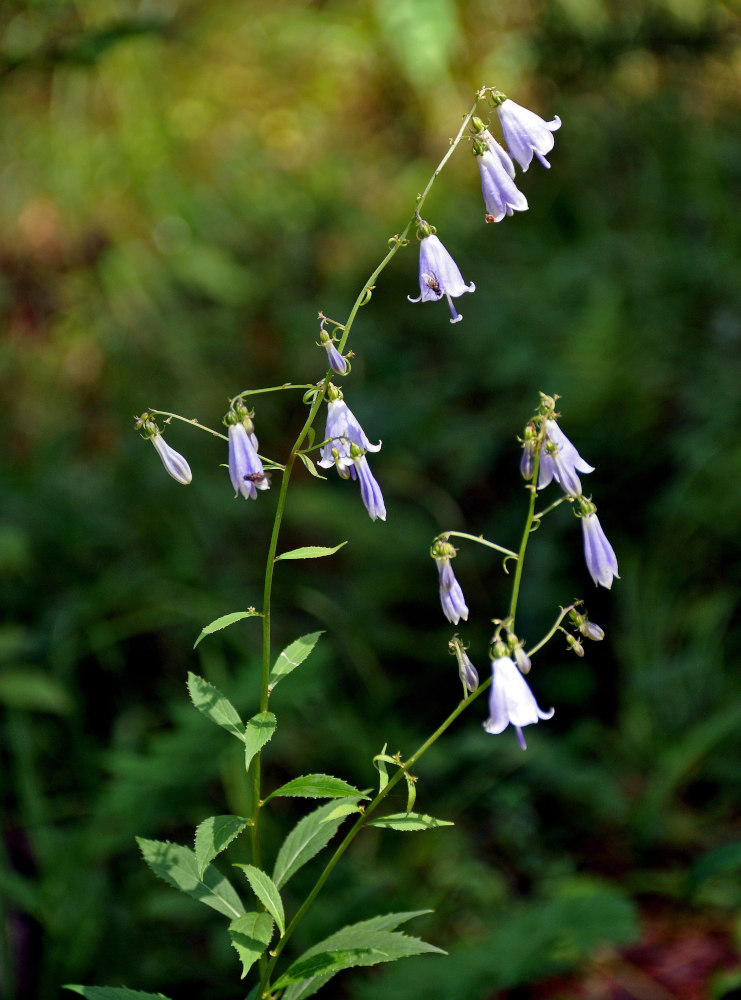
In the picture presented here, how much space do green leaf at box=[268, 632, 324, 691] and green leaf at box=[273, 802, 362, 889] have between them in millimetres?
318

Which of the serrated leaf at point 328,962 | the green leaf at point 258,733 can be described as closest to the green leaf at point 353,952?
the serrated leaf at point 328,962

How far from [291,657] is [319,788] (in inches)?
9.9

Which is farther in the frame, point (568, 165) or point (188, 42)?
point (188, 42)

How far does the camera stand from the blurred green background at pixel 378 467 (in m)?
3.10

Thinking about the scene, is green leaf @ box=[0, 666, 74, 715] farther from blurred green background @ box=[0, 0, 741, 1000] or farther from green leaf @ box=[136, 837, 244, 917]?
green leaf @ box=[136, 837, 244, 917]

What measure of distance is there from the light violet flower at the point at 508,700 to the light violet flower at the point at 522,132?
3.17 feet

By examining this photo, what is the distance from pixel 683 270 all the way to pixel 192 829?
4.04 metres

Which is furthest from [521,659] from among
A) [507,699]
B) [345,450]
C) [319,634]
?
[345,450]

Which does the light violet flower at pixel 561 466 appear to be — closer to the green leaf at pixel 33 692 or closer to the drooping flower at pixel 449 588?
the drooping flower at pixel 449 588

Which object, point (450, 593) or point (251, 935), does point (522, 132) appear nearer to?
point (450, 593)

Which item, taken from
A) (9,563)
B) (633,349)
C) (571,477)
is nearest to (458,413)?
(633,349)

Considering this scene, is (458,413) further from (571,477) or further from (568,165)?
(571,477)

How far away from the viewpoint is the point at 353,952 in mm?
1657

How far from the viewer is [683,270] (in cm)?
525
